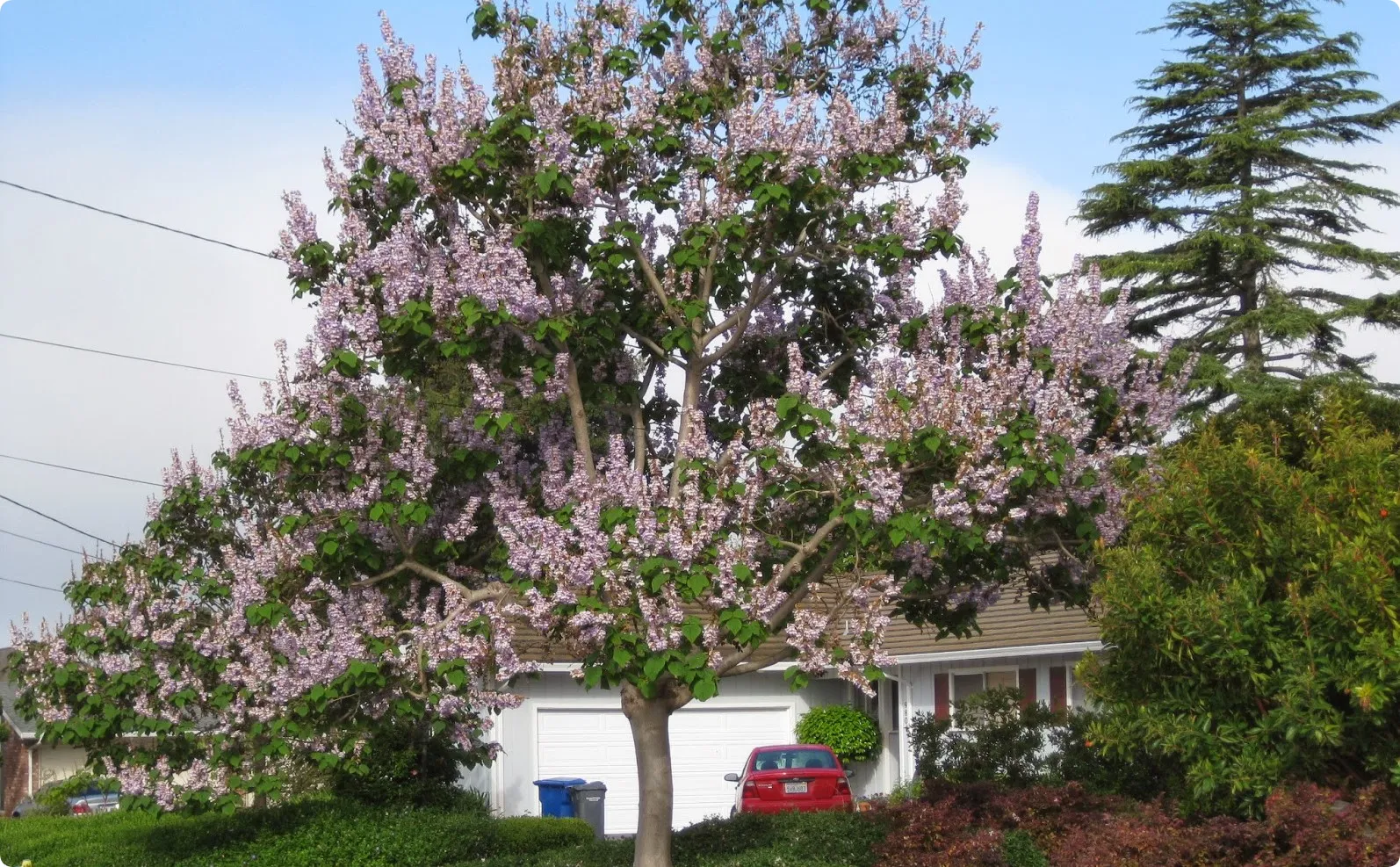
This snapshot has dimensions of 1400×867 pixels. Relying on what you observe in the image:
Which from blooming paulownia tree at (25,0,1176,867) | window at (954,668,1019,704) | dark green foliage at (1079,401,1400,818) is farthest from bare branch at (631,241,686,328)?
window at (954,668,1019,704)

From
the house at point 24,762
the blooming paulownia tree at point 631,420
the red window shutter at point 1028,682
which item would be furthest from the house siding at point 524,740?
the house at point 24,762

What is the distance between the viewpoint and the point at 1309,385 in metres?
15.2

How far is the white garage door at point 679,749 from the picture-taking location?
24422 millimetres

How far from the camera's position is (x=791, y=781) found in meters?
21.4

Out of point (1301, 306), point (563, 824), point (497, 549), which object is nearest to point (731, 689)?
point (563, 824)

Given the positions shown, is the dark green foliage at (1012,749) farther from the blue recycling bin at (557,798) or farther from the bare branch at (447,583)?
the blue recycling bin at (557,798)

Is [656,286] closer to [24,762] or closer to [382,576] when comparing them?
[382,576]

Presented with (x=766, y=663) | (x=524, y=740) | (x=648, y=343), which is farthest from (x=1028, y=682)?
(x=648, y=343)

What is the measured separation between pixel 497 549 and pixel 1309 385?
8523mm

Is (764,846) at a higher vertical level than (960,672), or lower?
lower

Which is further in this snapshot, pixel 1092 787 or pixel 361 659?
pixel 1092 787

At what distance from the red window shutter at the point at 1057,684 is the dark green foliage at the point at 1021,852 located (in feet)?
29.6

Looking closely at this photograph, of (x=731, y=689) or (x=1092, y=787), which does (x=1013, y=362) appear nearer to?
(x=1092, y=787)

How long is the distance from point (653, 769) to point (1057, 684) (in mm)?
10201
